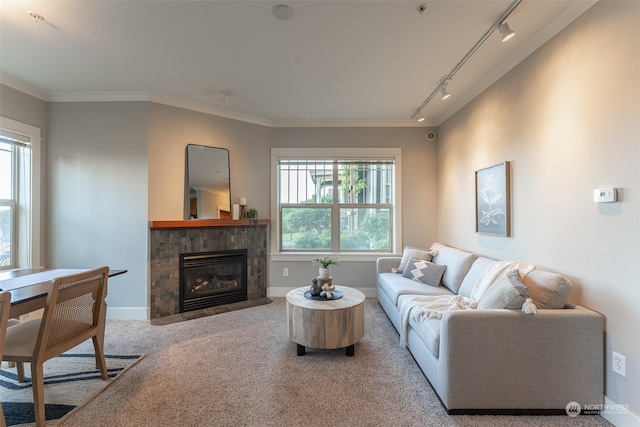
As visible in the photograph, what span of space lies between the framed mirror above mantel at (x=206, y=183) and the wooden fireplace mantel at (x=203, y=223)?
9 cm

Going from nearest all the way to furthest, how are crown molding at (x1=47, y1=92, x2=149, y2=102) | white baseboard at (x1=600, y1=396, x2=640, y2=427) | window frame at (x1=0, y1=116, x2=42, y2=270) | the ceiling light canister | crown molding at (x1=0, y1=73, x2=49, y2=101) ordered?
white baseboard at (x1=600, y1=396, x2=640, y2=427) → the ceiling light canister → crown molding at (x1=0, y1=73, x2=49, y2=101) → window frame at (x1=0, y1=116, x2=42, y2=270) → crown molding at (x1=47, y1=92, x2=149, y2=102)

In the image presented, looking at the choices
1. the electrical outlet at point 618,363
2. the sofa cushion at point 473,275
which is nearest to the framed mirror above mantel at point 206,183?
the sofa cushion at point 473,275

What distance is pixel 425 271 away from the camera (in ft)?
10.6

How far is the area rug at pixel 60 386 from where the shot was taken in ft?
5.69

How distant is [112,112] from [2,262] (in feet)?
6.38

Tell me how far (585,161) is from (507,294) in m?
1.01

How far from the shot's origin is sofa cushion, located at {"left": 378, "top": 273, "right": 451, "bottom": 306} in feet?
9.29

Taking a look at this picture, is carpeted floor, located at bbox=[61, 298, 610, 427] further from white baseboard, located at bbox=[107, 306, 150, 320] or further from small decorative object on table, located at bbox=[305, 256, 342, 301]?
small decorative object on table, located at bbox=[305, 256, 342, 301]

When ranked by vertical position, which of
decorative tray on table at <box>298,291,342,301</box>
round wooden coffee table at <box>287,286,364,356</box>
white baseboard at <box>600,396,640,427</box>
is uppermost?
decorative tray on table at <box>298,291,342,301</box>

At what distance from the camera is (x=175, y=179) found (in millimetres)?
3453

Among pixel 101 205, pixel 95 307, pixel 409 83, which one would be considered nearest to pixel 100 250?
pixel 101 205

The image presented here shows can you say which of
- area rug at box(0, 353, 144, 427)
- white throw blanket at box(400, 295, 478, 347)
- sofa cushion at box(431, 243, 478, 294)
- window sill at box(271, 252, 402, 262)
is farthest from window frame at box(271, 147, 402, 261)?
area rug at box(0, 353, 144, 427)

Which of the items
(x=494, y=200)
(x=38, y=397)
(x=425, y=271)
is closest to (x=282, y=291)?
(x=425, y=271)

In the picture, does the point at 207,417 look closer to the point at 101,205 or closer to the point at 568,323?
the point at 568,323
